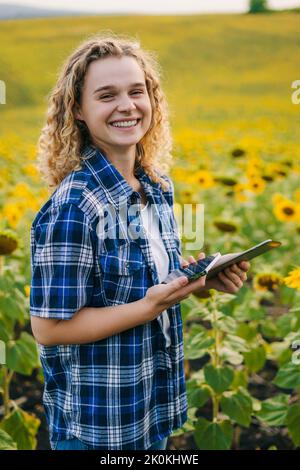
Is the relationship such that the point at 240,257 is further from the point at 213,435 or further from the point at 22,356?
the point at 22,356

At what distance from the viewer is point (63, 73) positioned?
1435mm

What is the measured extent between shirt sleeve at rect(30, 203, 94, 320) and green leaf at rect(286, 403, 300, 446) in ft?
2.84

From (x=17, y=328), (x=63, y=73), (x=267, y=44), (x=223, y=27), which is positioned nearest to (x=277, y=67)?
(x=267, y=44)

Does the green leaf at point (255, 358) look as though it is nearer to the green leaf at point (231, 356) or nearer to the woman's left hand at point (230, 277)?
the green leaf at point (231, 356)

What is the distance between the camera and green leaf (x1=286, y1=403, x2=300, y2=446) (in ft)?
6.00

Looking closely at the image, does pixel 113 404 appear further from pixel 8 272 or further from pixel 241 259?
pixel 8 272

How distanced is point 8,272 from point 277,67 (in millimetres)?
23076

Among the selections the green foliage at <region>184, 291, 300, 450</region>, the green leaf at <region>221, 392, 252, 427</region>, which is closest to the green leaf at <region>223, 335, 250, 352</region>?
the green foliage at <region>184, 291, 300, 450</region>

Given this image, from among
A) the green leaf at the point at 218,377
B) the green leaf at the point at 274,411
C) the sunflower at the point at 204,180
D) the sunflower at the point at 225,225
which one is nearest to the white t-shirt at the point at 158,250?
the green leaf at the point at 218,377

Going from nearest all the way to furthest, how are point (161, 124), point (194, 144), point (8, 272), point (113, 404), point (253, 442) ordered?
point (113, 404) → point (161, 124) → point (8, 272) → point (253, 442) → point (194, 144)

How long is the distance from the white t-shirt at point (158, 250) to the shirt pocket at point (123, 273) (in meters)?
0.07

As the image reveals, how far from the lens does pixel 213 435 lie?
202cm

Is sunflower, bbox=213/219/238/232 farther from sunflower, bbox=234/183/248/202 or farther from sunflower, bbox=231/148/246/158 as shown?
sunflower, bbox=231/148/246/158

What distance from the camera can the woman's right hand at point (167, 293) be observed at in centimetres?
124
